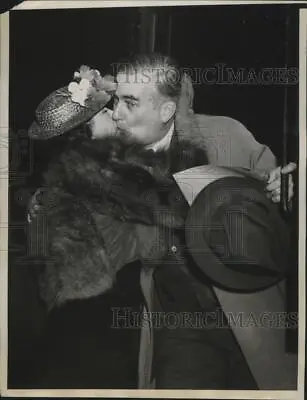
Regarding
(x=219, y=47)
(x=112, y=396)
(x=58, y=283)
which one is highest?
(x=219, y=47)

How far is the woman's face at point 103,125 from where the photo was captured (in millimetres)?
1073

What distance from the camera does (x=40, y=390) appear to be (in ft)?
3.54

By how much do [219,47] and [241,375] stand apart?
2.58ft

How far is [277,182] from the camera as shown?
1.06 m

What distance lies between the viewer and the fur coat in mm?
1066

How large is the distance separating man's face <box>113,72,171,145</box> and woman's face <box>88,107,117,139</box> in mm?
14

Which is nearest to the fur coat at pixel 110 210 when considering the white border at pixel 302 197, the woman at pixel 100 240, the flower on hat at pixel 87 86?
the woman at pixel 100 240

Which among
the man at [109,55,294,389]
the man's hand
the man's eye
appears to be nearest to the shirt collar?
the man at [109,55,294,389]

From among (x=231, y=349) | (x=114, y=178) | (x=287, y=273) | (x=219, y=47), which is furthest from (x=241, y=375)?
(x=219, y=47)

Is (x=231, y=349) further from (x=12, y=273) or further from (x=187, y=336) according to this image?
(x=12, y=273)

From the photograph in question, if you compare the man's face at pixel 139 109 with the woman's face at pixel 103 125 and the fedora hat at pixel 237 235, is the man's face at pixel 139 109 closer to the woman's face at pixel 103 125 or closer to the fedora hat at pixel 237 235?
the woman's face at pixel 103 125

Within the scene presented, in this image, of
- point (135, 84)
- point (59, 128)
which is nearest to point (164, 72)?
point (135, 84)

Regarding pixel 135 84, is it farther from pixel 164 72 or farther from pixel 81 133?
pixel 81 133

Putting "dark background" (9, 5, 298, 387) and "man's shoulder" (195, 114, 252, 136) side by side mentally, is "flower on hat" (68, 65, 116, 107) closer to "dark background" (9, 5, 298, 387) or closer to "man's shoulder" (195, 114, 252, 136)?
"dark background" (9, 5, 298, 387)
